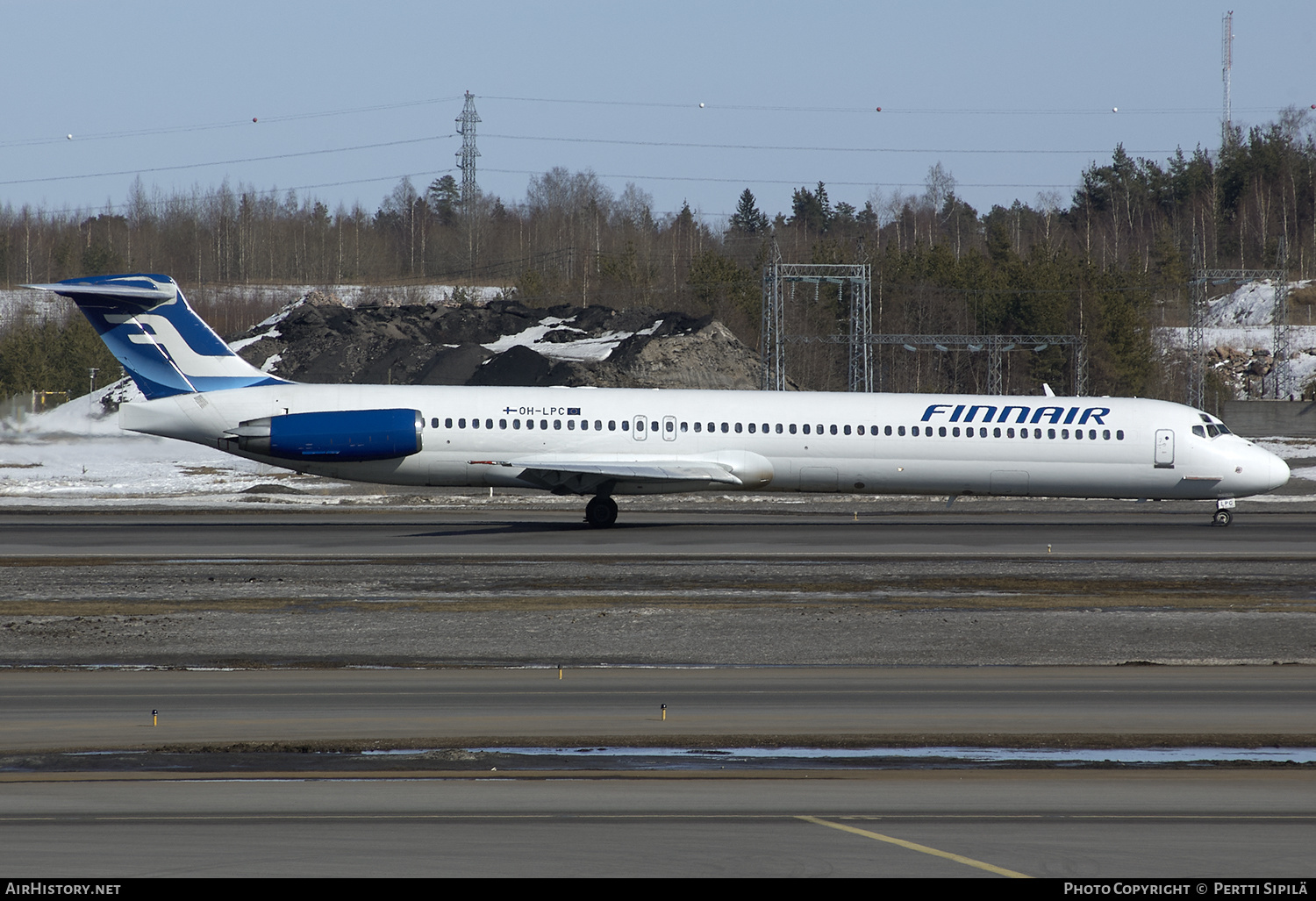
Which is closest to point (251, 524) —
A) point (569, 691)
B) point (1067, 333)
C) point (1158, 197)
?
point (569, 691)

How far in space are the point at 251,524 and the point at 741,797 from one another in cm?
2248

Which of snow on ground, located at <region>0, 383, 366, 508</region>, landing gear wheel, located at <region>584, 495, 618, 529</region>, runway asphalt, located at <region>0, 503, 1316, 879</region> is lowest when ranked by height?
runway asphalt, located at <region>0, 503, 1316, 879</region>

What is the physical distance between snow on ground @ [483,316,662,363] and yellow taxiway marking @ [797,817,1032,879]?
175ft

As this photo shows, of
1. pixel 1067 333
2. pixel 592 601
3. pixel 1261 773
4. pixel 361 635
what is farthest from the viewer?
pixel 1067 333

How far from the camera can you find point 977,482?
29.0 meters

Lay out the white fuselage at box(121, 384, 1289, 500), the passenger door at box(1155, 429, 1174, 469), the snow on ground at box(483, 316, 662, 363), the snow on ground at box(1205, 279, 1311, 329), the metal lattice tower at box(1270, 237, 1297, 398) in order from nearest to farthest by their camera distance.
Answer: the white fuselage at box(121, 384, 1289, 500), the passenger door at box(1155, 429, 1174, 469), the snow on ground at box(483, 316, 662, 363), the metal lattice tower at box(1270, 237, 1297, 398), the snow on ground at box(1205, 279, 1311, 329)

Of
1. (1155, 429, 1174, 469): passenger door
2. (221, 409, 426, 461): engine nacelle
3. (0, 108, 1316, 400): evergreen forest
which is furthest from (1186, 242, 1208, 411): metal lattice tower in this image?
(221, 409, 426, 461): engine nacelle

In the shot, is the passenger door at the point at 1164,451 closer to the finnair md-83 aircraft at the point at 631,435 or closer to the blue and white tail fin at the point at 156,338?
the finnair md-83 aircraft at the point at 631,435

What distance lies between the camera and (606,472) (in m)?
27.4

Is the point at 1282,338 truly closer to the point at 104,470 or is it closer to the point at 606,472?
the point at 606,472

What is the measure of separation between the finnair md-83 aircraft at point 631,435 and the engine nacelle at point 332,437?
0.03 meters

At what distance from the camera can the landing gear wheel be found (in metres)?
28.7

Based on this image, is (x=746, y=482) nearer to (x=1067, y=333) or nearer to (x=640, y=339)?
(x=640, y=339)

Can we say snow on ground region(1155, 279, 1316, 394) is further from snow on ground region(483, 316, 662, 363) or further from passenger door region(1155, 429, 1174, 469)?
passenger door region(1155, 429, 1174, 469)
